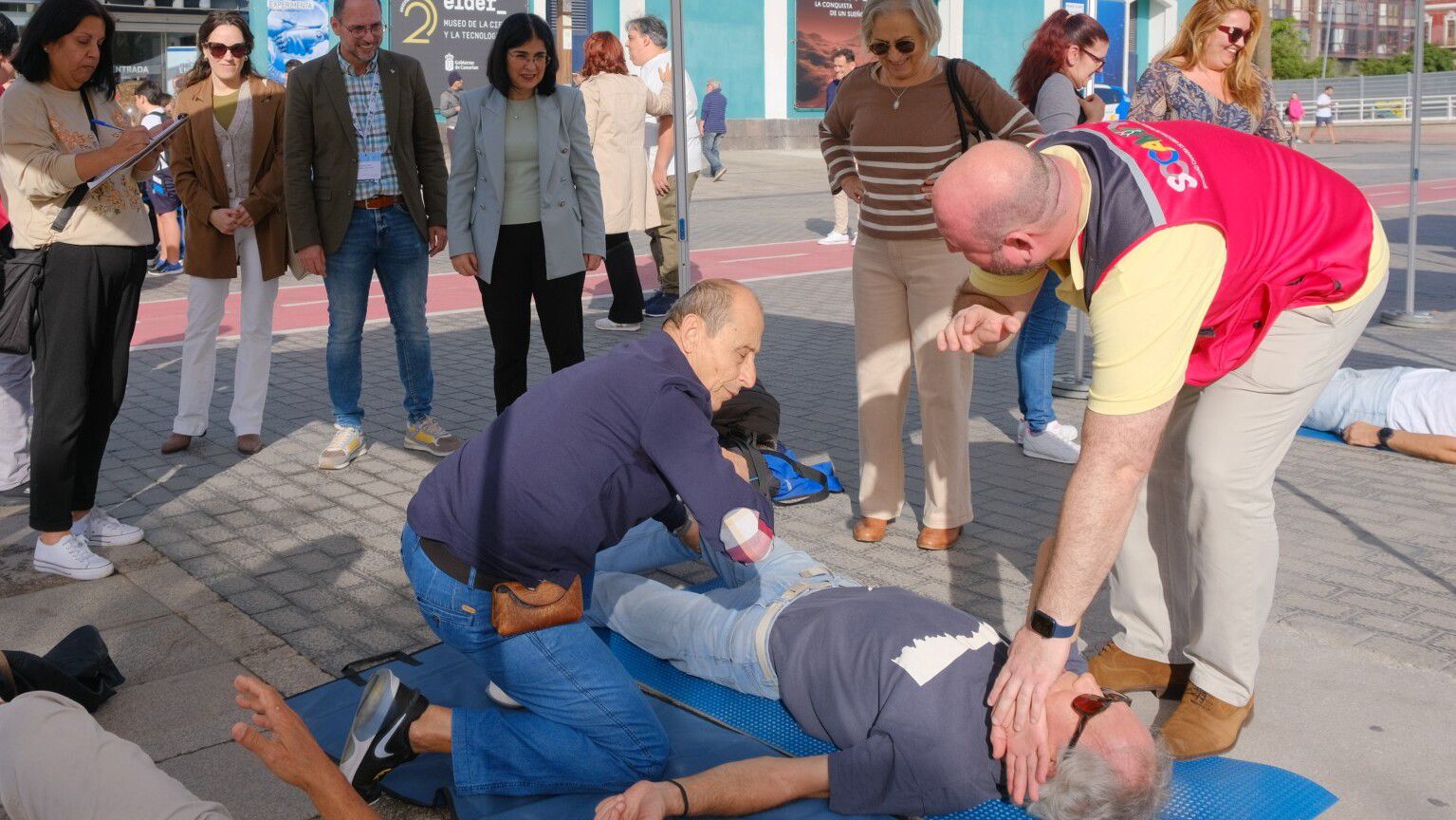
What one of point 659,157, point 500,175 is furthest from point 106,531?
point 659,157

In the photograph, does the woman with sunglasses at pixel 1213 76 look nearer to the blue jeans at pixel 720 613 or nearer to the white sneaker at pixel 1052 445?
the white sneaker at pixel 1052 445

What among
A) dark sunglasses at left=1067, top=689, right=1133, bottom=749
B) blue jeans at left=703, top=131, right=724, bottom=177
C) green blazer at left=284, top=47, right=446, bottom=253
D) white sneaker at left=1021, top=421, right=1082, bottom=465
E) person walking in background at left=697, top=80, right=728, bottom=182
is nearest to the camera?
dark sunglasses at left=1067, top=689, right=1133, bottom=749

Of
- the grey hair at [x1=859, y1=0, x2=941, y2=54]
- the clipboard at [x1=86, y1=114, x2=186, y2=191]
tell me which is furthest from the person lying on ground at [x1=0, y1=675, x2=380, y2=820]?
the grey hair at [x1=859, y1=0, x2=941, y2=54]

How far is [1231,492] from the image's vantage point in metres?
3.31

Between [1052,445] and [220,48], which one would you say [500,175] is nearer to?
[220,48]

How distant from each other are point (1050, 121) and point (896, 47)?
1.77 meters

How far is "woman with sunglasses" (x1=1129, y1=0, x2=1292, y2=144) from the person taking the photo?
5.27 metres

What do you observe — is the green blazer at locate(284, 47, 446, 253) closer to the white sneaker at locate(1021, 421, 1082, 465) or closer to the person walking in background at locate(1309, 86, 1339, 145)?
the white sneaker at locate(1021, 421, 1082, 465)

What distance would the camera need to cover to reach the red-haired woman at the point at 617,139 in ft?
29.7

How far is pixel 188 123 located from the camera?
6051mm

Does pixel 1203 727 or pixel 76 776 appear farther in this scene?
pixel 1203 727

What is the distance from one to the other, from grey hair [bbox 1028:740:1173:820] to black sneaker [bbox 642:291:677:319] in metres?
7.62

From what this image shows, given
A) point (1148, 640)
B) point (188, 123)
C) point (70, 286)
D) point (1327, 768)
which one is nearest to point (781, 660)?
point (1148, 640)

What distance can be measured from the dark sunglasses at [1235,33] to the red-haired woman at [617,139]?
14.3 ft
